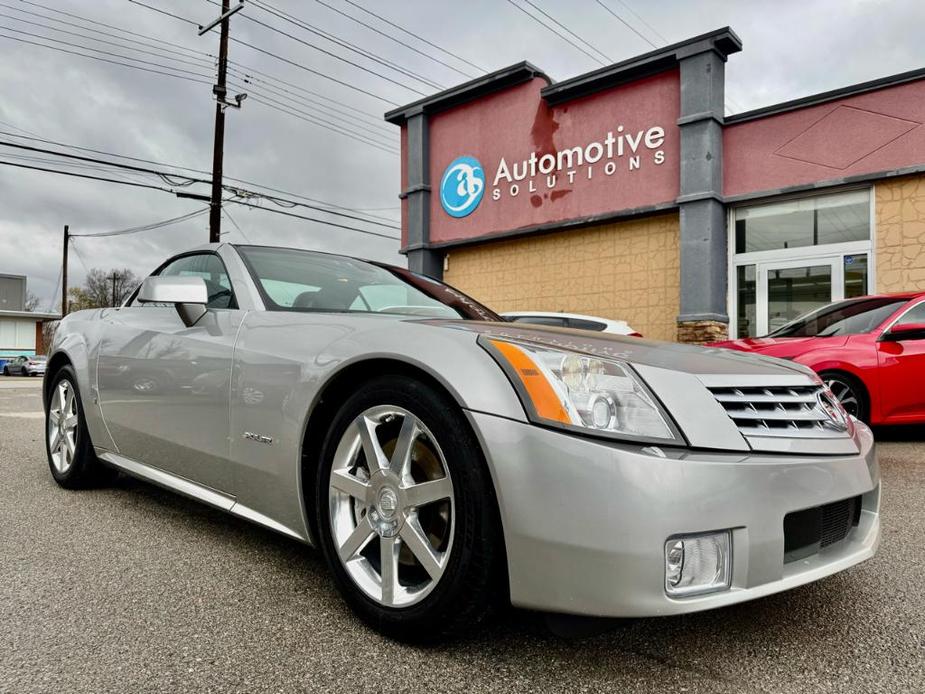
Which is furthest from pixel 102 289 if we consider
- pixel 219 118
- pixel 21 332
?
pixel 219 118

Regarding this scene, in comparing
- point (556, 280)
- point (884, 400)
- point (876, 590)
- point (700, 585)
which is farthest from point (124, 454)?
point (556, 280)

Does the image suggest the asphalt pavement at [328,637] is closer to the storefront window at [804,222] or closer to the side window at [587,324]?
the side window at [587,324]

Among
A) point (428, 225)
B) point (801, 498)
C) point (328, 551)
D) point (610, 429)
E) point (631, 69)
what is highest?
point (631, 69)

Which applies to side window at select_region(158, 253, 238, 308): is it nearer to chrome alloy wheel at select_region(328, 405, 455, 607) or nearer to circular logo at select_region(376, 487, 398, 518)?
chrome alloy wheel at select_region(328, 405, 455, 607)

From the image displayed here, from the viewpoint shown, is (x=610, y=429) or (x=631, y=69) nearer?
(x=610, y=429)

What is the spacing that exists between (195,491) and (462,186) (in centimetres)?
1139

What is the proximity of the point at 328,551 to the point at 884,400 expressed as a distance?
5.17m

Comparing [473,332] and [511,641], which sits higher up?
[473,332]

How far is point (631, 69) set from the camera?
10.9 metres

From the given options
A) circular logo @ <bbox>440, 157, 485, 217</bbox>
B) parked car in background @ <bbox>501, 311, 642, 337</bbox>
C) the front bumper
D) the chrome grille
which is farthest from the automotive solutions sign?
the front bumper

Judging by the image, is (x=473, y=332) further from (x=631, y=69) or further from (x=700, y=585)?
(x=631, y=69)

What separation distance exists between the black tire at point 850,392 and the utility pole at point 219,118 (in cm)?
1465

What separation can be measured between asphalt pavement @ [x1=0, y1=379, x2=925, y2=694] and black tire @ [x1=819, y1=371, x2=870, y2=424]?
10.3 ft

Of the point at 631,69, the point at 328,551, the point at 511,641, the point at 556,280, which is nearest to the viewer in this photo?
the point at 511,641
